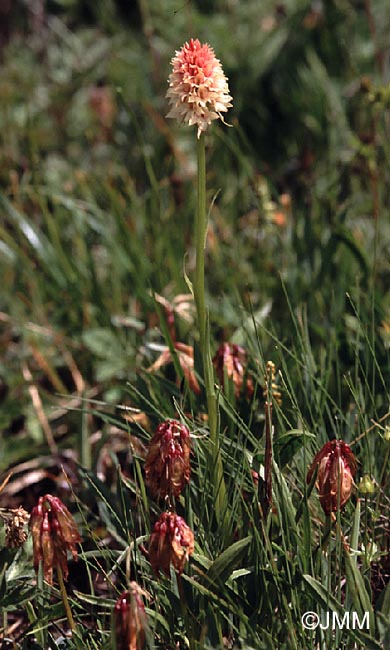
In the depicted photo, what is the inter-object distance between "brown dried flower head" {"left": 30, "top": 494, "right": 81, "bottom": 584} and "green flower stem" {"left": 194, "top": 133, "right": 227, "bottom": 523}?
24 cm

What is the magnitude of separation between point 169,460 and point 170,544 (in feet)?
0.41

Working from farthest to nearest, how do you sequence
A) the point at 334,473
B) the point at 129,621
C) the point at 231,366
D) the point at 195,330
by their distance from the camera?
the point at 195,330, the point at 231,366, the point at 334,473, the point at 129,621

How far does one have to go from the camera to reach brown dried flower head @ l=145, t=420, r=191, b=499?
1289 millimetres

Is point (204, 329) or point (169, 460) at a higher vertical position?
point (204, 329)

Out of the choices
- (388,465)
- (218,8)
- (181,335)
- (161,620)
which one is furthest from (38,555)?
(218,8)

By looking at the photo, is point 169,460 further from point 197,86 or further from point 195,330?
point 195,330

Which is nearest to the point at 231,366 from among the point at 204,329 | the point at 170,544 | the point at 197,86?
the point at 204,329

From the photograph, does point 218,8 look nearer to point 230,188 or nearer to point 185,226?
point 230,188

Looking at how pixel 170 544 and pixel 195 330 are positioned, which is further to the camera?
pixel 195 330

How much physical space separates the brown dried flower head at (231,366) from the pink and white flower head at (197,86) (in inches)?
21.6

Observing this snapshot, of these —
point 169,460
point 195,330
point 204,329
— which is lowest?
point 169,460

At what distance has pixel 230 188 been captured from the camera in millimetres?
2773

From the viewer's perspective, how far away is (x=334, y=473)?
4.17 feet

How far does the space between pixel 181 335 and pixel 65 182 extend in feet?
3.50
